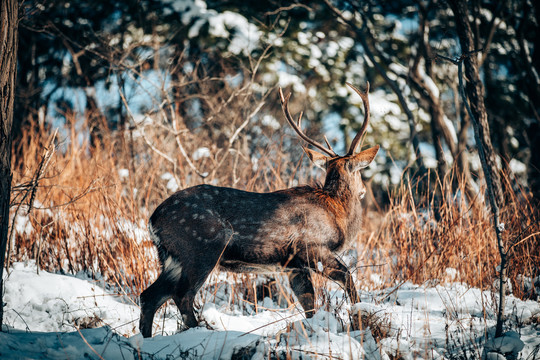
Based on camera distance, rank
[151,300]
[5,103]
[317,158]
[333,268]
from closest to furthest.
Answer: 1. [5,103]
2. [151,300]
3. [333,268]
4. [317,158]

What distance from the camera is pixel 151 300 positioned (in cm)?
302

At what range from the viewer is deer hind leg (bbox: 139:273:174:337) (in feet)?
9.80

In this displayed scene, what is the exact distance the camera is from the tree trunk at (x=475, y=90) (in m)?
4.27

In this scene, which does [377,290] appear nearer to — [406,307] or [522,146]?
[406,307]

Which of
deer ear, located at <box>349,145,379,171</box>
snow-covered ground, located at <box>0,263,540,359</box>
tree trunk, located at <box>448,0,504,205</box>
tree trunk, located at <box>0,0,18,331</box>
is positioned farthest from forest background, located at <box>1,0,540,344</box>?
tree trunk, located at <box>0,0,18,331</box>

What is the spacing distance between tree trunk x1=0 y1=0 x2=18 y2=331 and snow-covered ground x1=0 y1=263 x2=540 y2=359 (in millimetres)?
664

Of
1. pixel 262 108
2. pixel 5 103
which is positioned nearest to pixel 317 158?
pixel 5 103

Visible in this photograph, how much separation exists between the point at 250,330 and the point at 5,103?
7.26ft

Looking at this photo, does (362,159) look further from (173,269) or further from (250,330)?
(173,269)

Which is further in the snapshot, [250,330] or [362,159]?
[362,159]

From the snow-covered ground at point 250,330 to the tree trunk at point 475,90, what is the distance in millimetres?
1252

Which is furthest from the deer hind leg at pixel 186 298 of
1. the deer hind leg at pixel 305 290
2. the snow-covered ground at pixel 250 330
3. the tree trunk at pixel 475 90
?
the tree trunk at pixel 475 90

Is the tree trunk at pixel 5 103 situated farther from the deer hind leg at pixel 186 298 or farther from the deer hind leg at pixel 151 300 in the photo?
the deer hind leg at pixel 186 298

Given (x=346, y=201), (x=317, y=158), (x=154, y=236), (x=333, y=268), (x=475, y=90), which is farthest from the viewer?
(x=475, y=90)
